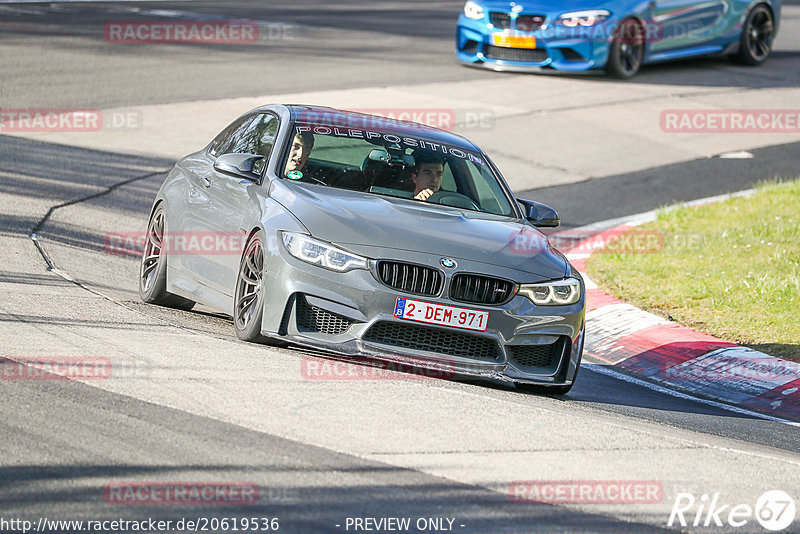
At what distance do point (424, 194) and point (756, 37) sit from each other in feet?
54.2

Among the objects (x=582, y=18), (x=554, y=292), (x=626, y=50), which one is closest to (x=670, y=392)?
(x=554, y=292)

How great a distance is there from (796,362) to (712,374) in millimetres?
670

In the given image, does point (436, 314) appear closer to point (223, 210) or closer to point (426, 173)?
point (426, 173)

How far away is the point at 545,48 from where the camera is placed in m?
19.7

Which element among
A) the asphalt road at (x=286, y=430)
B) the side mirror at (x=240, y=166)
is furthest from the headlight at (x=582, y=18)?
the side mirror at (x=240, y=166)

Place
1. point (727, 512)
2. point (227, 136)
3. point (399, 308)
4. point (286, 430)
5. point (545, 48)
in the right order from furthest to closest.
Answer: point (545, 48) → point (227, 136) → point (399, 308) → point (286, 430) → point (727, 512)

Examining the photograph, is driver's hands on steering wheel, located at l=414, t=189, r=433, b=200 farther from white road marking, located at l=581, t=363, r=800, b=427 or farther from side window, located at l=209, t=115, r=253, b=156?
white road marking, located at l=581, t=363, r=800, b=427

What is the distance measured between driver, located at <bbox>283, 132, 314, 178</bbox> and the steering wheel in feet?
2.92

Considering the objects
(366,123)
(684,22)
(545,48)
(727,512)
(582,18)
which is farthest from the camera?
(684,22)

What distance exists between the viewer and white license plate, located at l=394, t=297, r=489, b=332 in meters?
6.96

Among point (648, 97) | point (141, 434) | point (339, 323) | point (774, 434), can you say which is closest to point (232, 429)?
point (141, 434)

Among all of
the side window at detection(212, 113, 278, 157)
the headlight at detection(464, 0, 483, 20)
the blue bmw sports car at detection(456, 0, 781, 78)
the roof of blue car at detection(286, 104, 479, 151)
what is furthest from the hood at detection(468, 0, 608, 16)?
the side window at detection(212, 113, 278, 157)

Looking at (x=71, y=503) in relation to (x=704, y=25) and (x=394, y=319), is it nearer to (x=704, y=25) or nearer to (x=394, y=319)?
(x=394, y=319)

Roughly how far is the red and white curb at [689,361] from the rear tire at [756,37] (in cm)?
1351
